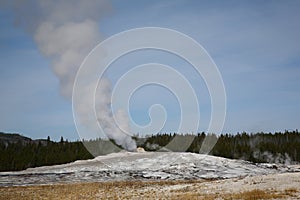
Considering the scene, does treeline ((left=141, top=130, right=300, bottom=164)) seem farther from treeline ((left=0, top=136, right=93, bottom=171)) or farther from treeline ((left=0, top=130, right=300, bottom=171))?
treeline ((left=0, top=136, right=93, bottom=171))

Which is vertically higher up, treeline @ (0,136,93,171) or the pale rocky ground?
treeline @ (0,136,93,171)

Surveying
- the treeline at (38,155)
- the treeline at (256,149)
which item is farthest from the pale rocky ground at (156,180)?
the treeline at (256,149)

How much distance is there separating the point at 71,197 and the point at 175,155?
42.8 m

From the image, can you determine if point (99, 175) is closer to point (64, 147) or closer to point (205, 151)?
point (64, 147)

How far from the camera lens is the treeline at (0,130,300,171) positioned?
92.9m

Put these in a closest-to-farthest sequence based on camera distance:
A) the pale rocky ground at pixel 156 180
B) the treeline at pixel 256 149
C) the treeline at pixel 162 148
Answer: the pale rocky ground at pixel 156 180 < the treeline at pixel 162 148 < the treeline at pixel 256 149

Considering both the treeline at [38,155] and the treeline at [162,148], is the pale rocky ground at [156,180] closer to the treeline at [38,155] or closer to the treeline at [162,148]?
the treeline at [38,155]

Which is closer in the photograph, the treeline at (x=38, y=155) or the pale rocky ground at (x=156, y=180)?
the pale rocky ground at (x=156, y=180)

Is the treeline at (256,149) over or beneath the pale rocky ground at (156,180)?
over

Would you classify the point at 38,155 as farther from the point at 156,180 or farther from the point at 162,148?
→ the point at 156,180

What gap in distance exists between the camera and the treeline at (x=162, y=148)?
92.9 meters

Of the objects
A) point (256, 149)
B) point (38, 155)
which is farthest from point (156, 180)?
point (256, 149)

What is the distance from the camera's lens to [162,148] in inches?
4427

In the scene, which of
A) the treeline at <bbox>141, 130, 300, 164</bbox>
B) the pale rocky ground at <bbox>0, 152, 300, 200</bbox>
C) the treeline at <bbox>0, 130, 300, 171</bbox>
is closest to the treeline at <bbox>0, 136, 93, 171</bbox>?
the treeline at <bbox>0, 130, 300, 171</bbox>
